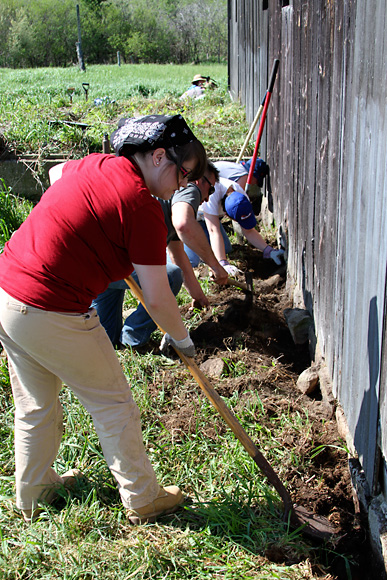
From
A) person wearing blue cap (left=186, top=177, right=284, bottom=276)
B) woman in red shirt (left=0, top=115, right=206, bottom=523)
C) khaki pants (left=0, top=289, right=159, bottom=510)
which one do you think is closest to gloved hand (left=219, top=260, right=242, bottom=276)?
person wearing blue cap (left=186, top=177, right=284, bottom=276)

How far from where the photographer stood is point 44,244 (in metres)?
1.97

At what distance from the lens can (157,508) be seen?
7.84 feet

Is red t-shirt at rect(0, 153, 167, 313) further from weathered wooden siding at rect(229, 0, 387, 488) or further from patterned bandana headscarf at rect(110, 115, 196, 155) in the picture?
weathered wooden siding at rect(229, 0, 387, 488)

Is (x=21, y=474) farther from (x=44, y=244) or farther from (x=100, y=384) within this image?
(x=44, y=244)

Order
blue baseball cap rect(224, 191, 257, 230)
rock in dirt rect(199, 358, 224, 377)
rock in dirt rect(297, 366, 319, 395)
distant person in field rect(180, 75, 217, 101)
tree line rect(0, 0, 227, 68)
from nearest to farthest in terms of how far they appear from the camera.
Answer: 1. rock in dirt rect(297, 366, 319, 395)
2. rock in dirt rect(199, 358, 224, 377)
3. blue baseball cap rect(224, 191, 257, 230)
4. distant person in field rect(180, 75, 217, 101)
5. tree line rect(0, 0, 227, 68)

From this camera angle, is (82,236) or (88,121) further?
(88,121)

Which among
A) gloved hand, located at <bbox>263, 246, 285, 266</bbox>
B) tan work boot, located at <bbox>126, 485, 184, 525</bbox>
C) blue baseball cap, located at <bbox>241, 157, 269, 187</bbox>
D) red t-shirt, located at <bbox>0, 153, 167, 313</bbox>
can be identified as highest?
red t-shirt, located at <bbox>0, 153, 167, 313</bbox>

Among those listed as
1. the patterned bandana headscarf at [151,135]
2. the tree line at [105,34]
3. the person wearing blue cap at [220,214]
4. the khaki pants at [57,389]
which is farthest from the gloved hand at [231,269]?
the tree line at [105,34]

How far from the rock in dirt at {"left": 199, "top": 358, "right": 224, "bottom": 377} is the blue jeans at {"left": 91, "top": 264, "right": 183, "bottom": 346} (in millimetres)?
466

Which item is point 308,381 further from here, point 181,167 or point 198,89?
point 198,89

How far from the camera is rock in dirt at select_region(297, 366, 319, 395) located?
10.7ft

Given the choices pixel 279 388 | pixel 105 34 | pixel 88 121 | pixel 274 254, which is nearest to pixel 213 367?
pixel 279 388

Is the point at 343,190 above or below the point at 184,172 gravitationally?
below

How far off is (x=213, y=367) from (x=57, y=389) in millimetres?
1440
